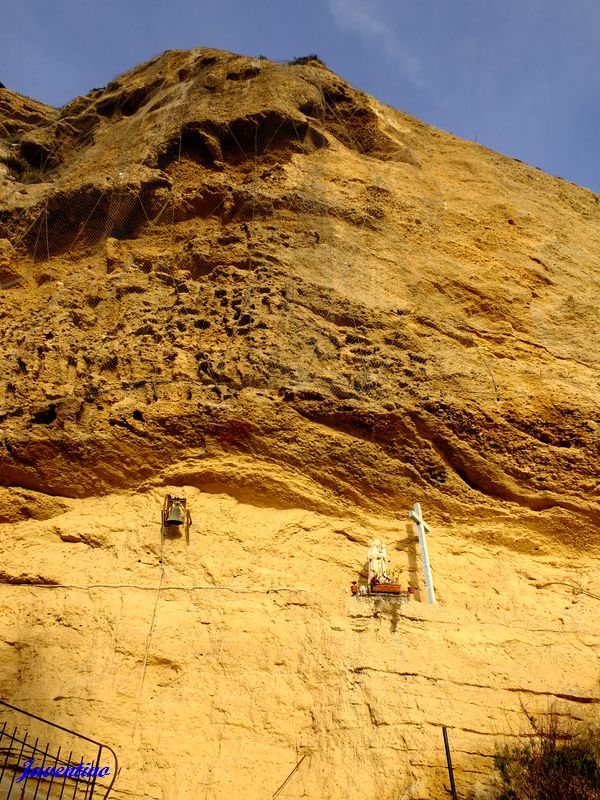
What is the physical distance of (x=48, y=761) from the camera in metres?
5.75

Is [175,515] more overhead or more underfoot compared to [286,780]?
more overhead

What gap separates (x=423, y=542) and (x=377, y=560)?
0.60 metres

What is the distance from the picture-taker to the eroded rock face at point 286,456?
6.38m

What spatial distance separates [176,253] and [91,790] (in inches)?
290

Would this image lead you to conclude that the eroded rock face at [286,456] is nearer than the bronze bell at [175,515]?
Yes

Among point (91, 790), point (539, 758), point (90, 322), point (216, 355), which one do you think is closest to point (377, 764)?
point (539, 758)

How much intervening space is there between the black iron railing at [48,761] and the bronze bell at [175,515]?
7.33 ft

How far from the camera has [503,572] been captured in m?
7.77

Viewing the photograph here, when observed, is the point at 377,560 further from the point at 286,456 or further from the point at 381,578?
the point at 286,456

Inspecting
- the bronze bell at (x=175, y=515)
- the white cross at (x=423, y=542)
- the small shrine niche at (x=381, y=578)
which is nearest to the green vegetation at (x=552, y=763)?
the white cross at (x=423, y=542)

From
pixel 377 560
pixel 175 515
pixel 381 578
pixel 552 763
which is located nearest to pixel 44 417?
pixel 175 515

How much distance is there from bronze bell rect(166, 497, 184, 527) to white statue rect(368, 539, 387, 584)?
214cm

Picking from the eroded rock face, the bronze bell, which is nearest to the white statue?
the eroded rock face

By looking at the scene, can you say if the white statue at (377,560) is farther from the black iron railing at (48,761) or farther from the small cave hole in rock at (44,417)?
the small cave hole in rock at (44,417)
